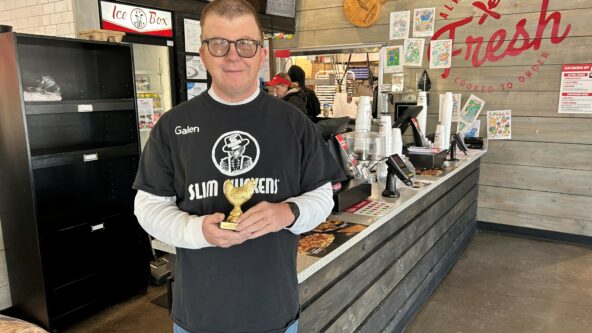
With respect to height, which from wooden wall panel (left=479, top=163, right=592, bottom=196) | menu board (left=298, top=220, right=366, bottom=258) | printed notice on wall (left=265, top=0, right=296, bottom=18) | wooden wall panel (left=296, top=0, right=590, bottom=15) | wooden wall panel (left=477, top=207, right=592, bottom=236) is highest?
printed notice on wall (left=265, top=0, right=296, bottom=18)

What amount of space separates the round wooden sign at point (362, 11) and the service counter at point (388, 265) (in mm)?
2061

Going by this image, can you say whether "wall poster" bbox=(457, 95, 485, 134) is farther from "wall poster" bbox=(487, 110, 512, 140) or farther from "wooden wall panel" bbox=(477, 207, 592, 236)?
"wooden wall panel" bbox=(477, 207, 592, 236)

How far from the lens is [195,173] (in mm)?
1153

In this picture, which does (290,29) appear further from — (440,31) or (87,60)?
(87,60)

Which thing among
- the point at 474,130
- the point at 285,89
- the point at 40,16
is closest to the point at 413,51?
the point at 474,130

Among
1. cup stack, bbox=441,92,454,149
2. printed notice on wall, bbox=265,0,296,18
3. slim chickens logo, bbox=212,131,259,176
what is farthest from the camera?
printed notice on wall, bbox=265,0,296,18

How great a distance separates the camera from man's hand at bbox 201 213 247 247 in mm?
1048

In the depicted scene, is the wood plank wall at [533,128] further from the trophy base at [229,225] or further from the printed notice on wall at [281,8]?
the trophy base at [229,225]

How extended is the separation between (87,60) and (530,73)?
3993 mm

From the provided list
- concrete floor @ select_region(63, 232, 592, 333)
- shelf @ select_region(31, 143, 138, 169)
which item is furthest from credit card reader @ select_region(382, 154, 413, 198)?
shelf @ select_region(31, 143, 138, 169)

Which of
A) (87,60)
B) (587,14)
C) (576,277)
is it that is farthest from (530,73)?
(87,60)

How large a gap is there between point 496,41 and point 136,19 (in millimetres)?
3488

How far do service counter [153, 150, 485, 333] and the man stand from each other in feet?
1.02

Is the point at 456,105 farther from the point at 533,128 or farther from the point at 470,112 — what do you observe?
the point at 533,128
